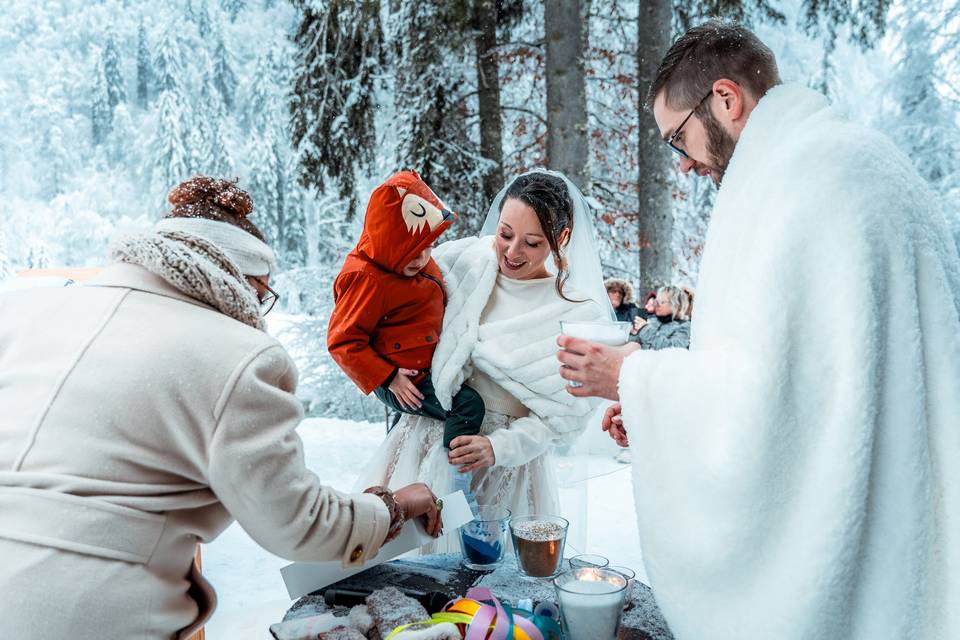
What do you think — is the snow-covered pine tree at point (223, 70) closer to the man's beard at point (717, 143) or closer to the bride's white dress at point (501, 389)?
the bride's white dress at point (501, 389)

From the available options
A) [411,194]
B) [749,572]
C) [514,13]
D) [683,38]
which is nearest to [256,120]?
[514,13]

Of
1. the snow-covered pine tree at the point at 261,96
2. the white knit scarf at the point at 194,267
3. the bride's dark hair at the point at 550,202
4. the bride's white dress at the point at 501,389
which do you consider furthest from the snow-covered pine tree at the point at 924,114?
the white knit scarf at the point at 194,267

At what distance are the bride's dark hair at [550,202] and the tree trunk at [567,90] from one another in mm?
2892

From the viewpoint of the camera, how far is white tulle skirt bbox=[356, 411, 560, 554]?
1956 millimetres

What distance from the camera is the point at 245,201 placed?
1442 mm

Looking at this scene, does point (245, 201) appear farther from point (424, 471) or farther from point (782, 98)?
point (782, 98)

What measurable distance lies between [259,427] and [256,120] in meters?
6.34

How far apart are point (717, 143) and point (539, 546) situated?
90 centimetres

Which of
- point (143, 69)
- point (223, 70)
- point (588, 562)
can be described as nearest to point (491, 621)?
point (588, 562)

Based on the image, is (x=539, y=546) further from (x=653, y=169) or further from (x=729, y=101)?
(x=653, y=169)

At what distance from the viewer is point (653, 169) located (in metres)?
5.20

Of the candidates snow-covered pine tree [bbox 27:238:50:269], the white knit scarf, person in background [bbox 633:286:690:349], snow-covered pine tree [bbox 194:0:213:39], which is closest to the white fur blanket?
the white knit scarf

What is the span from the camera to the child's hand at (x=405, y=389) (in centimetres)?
190

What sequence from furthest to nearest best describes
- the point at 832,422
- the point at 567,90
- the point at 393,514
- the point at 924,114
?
1. the point at 924,114
2. the point at 567,90
3. the point at 393,514
4. the point at 832,422
